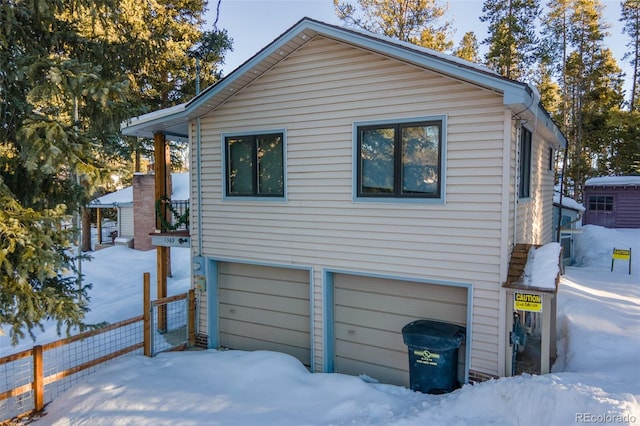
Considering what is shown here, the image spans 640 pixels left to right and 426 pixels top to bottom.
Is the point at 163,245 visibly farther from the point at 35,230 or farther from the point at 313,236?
the point at 35,230

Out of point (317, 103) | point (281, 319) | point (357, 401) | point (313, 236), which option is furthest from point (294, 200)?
point (357, 401)

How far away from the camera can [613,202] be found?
2283 cm

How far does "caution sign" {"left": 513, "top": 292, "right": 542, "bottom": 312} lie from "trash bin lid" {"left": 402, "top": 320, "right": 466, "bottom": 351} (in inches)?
34.9

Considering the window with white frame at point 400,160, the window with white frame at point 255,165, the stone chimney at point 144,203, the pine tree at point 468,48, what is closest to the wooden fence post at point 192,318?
the window with white frame at point 255,165

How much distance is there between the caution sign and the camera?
16.9 ft

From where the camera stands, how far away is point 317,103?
22.3 ft

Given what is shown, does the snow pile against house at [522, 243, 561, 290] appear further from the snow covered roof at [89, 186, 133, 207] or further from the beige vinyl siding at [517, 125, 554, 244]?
the snow covered roof at [89, 186, 133, 207]

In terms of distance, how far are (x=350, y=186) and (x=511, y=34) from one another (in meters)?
20.2

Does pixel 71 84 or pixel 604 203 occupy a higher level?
pixel 71 84

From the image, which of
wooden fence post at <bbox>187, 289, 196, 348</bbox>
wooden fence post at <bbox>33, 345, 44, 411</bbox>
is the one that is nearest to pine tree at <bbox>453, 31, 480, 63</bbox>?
wooden fence post at <bbox>187, 289, 196, 348</bbox>

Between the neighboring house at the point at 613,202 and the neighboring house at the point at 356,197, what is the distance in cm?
1764

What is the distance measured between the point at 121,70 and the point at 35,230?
3171 mm

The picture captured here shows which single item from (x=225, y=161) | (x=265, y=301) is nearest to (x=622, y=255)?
(x=265, y=301)

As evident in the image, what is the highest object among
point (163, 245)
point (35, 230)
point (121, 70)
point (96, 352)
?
point (121, 70)
